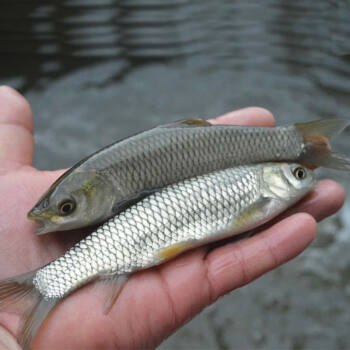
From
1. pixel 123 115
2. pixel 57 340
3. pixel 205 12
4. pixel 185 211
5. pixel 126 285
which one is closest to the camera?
pixel 57 340

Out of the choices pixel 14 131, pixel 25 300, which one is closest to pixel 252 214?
pixel 25 300

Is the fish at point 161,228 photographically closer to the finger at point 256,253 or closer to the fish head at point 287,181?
the fish head at point 287,181

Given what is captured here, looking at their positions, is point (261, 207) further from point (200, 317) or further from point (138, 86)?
point (138, 86)

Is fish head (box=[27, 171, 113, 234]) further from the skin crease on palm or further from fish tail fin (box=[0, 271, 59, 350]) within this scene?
fish tail fin (box=[0, 271, 59, 350])

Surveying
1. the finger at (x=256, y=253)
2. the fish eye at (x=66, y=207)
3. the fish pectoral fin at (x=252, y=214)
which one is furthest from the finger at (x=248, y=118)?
the fish eye at (x=66, y=207)

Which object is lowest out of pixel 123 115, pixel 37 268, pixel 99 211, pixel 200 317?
pixel 200 317

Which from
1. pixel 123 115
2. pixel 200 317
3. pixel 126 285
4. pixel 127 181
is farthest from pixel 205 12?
pixel 126 285

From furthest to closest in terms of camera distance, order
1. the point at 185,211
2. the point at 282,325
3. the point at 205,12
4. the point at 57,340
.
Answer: the point at 205,12 < the point at 282,325 < the point at 185,211 < the point at 57,340

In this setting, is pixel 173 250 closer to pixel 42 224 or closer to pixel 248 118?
pixel 42 224
